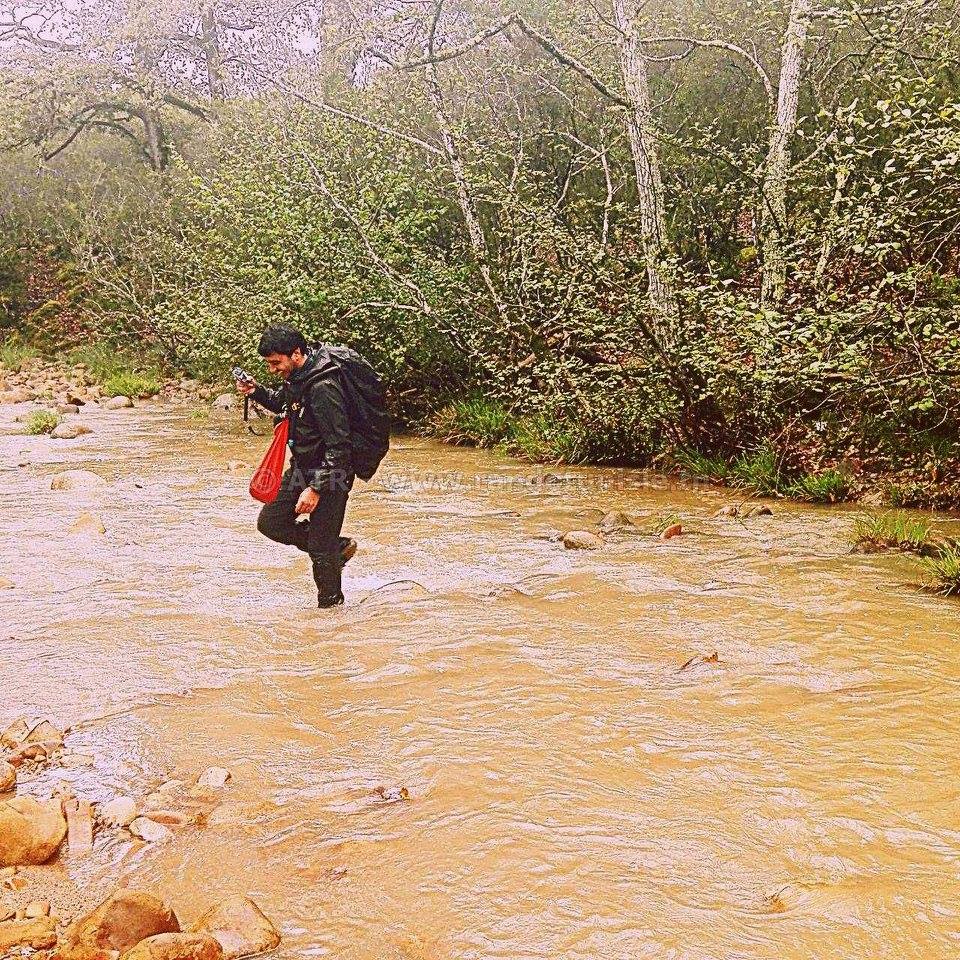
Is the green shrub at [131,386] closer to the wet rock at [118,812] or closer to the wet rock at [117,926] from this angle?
the wet rock at [118,812]

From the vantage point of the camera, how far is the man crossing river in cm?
582

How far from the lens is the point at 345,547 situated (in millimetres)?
6320

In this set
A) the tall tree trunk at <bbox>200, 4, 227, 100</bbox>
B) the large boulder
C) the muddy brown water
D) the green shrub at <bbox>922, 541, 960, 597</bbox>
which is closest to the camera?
the muddy brown water

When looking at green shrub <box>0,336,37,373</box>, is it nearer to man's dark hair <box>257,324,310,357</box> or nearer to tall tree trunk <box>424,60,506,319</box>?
tall tree trunk <box>424,60,506,319</box>

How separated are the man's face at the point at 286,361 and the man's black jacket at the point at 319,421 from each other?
0.11 ft

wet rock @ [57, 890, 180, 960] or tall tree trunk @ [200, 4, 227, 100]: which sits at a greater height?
tall tree trunk @ [200, 4, 227, 100]

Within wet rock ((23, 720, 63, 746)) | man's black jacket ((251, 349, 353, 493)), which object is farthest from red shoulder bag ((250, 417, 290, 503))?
wet rock ((23, 720, 63, 746))

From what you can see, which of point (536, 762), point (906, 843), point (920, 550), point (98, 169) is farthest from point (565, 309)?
point (98, 169)

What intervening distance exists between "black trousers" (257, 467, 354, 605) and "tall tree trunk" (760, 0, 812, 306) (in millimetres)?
4425

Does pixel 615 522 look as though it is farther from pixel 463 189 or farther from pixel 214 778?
pixel 214 778

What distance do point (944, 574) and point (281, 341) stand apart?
14.0ft

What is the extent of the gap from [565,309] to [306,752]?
7370mm

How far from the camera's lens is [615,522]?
842cm

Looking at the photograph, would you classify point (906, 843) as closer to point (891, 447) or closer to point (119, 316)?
point (891, 447)
